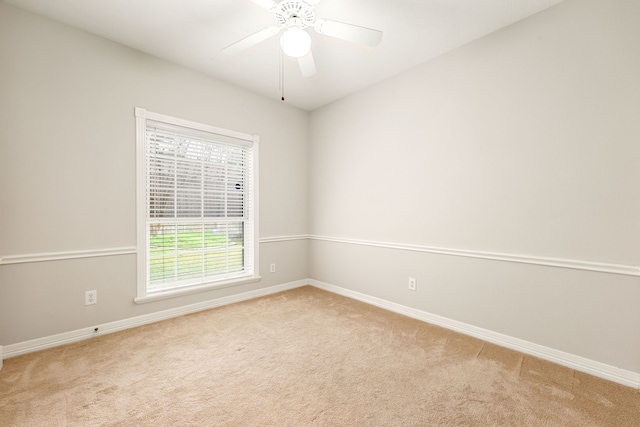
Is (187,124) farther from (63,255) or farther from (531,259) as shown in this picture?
(531,259)

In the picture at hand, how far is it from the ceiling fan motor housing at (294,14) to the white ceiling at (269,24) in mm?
310

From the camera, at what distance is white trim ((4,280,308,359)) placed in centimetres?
213

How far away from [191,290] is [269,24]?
2.72 m

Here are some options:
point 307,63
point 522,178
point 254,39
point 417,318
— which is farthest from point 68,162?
point 522,178

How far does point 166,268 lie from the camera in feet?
9.64

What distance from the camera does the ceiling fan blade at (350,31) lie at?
5.77ft

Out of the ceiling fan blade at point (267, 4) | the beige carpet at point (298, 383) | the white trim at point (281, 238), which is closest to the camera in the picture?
the beige carpet at point (298, 383)

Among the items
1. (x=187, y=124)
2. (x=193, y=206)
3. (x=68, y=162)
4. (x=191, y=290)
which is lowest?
(x=191, y=290)

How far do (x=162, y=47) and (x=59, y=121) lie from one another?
1.10 meters

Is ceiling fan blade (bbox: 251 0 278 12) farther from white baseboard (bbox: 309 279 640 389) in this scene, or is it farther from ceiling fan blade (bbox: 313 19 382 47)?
white baseboard (bbox: 309 279 640 389)

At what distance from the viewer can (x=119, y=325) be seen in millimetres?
2562

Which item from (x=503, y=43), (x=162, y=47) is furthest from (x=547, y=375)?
(x=162, y=47)

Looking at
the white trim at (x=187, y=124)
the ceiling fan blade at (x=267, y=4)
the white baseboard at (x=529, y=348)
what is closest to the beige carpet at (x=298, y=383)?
the white baseboard at (x=529, y=348)

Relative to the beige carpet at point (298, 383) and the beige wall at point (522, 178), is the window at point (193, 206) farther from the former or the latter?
the beige wall at point (522, 178)
